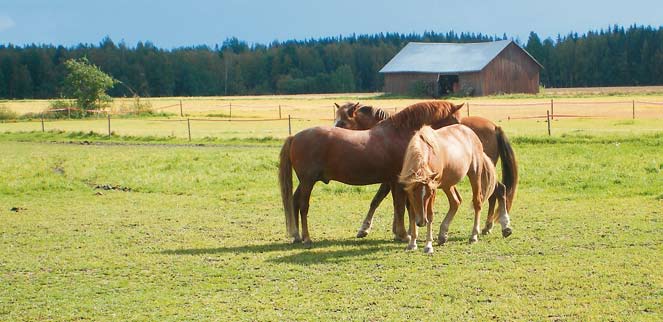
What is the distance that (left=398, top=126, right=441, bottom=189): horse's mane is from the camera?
9602mm

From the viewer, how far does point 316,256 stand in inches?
388

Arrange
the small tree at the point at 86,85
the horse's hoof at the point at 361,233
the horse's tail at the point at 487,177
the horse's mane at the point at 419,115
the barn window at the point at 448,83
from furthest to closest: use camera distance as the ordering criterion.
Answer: the barn window at the point at 448,83
the small tree at the point at 86,85
the horse's hoof at the point at 361,233
the horse's tail at the point at 487,177
the horse's mane at the point at 419,115

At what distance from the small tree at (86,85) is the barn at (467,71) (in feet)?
102

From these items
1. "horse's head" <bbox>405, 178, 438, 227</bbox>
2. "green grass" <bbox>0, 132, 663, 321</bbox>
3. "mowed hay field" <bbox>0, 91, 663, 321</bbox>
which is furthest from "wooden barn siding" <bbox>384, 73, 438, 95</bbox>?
"horse's head" <bbox>405, 178, 438, 227</bbox>

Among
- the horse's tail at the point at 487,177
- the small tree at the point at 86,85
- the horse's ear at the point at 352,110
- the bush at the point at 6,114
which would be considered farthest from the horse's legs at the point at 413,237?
the bush at the point at 6,114

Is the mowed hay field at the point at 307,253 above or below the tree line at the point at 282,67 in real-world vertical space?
below

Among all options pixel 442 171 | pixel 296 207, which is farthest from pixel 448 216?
pixel 296 207

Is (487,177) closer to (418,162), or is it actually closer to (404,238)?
(404,238)

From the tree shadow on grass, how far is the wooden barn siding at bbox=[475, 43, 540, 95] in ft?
207

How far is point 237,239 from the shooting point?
11398 mm

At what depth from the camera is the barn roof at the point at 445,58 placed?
241 ft

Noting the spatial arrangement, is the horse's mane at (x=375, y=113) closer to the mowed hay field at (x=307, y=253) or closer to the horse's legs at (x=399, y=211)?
the horse's legs at (x=399, y=211)

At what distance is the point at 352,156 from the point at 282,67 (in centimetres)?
11895

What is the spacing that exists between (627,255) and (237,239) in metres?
5.25
